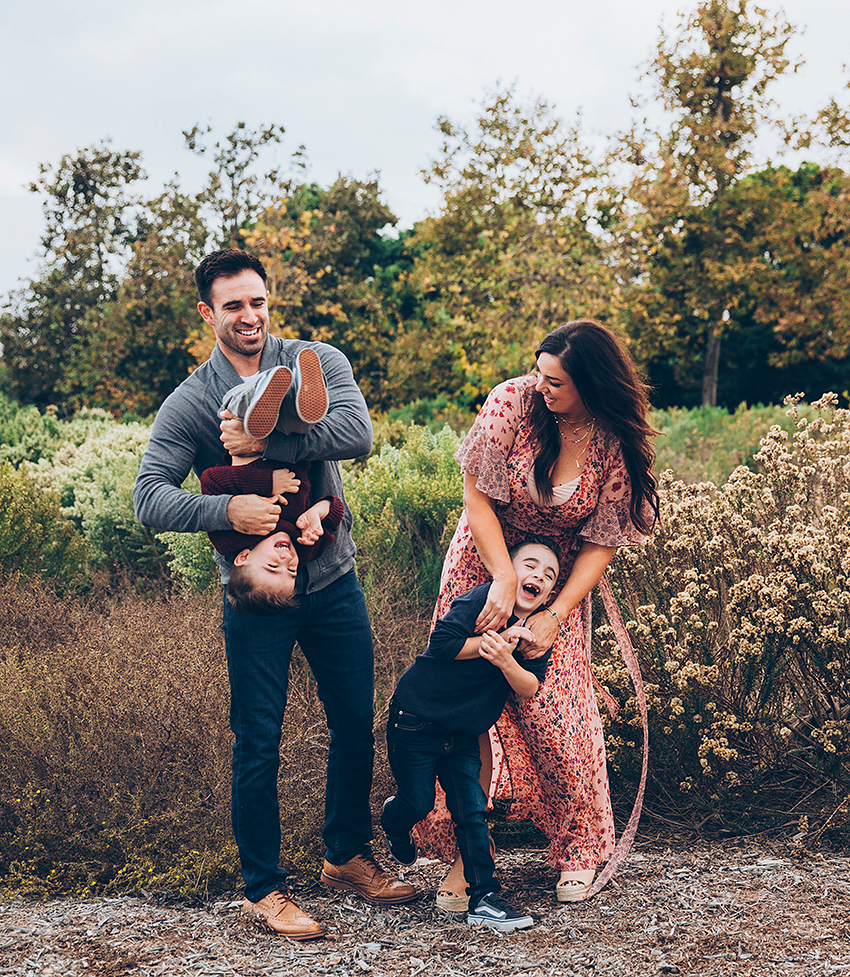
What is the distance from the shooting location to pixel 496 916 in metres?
2.81

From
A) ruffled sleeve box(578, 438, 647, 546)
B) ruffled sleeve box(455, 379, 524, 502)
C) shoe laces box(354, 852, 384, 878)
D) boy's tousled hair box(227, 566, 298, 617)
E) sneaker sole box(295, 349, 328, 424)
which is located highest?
sneaker sole box(295, 349, 328, 424)

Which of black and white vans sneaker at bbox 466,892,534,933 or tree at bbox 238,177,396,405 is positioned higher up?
tree at bbox 238,177,396,405

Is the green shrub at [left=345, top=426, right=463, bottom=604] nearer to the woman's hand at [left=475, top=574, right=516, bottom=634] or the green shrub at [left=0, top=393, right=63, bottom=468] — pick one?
the woman's hand at [left=475, top=574, right=516, bottom=634]

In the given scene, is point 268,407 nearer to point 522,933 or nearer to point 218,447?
point 218,447

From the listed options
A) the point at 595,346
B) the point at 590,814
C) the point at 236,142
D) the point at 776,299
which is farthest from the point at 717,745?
the point at 236,142

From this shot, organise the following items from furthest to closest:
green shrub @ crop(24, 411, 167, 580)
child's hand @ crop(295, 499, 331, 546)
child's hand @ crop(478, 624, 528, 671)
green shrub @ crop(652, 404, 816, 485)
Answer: green shrub @ crop(652, 404, 816, 485) → green shrub @ crop(24, 411, 167, 580) → child's hand @ crop(478, 624, 528, 671) → child's hand @ crop(295, 499, 331, 546)

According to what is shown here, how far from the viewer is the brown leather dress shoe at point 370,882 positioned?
3.06m

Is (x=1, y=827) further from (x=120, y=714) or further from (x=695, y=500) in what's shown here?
(x=695, y=500)

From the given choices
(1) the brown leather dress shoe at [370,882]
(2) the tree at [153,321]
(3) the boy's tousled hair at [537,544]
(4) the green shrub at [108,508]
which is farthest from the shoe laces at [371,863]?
(2) the tree at [153,321]

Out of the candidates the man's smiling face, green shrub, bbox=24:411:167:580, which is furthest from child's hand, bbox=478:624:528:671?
green shrub, bbox=24:411:167:580

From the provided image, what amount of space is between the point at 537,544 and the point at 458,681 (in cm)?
49

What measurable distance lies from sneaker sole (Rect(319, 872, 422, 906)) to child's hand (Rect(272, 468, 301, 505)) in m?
1.36

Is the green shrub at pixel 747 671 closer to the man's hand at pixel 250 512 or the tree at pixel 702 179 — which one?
the man's hand at pixel 250 512

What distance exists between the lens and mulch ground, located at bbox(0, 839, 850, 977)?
8.64 feet
